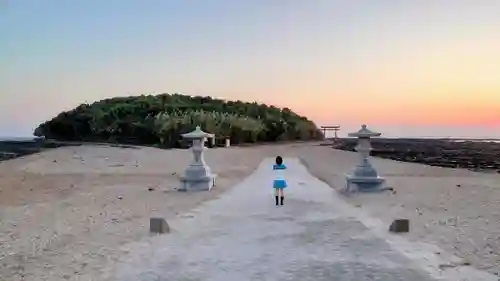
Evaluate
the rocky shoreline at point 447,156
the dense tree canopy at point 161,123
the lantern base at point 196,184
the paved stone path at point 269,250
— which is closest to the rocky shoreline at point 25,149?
the dense tree canopy at point 161,123

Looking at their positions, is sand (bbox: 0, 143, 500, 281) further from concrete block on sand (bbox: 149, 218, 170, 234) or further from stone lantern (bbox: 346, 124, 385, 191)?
stone lantern (bbox: 346, 124, 385, 191)

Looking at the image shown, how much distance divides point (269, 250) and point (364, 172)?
8389 millimetres

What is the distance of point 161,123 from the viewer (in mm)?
46688

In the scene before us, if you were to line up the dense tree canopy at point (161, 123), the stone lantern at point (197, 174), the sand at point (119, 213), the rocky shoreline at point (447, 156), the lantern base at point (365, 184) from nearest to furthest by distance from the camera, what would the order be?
the sand at point (119, 213)
the lantern base at point (365, 184)
the stone lantern at point (197, 174)
the rocky shoreline at point (447, 156)
the dense tree canopy at point (161, 123)

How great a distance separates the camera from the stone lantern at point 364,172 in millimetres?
14508

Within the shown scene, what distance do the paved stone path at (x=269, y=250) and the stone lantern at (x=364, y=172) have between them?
3.73 m

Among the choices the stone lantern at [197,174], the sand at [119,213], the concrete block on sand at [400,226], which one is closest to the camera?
the sand at [119,213]

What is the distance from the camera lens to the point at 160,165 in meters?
26.4

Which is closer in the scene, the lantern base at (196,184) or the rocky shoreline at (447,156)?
the lantern base at (196,184)

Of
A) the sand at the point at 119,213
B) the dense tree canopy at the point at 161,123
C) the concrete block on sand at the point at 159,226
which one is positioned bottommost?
the sand at the point at 119,213

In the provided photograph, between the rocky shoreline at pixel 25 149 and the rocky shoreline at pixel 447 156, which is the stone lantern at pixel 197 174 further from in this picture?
the rocky shoreline at pixel 25 149

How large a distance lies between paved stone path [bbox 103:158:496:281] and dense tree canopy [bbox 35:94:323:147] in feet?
111

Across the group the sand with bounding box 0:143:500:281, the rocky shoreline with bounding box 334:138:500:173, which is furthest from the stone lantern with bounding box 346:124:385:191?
the rocky shoreline with bounding box 334:138:500:173

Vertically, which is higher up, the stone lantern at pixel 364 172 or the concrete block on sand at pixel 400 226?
the stone lantern at pixel 364 172
